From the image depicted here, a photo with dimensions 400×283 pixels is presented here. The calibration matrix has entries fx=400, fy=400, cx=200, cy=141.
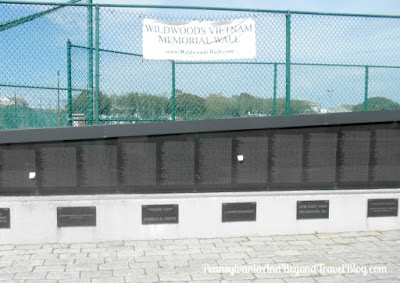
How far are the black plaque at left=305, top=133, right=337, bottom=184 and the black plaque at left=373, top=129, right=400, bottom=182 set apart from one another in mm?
690

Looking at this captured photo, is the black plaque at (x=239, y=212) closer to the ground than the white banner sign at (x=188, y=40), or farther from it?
closer to the ground

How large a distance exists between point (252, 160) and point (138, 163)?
1.61 meters

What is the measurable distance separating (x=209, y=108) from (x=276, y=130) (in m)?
1.22

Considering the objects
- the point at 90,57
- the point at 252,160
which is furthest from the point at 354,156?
the point at 90,57

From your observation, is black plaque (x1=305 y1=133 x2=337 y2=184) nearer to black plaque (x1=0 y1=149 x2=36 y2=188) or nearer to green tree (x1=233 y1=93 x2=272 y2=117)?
green tree (x1=233 y1=93 x2=272 y2=117)

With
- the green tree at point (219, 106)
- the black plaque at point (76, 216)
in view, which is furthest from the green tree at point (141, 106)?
the black plaque at point (76, 216)

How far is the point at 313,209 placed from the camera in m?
5.73

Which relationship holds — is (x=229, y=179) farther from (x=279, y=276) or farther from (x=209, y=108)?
(x=279, y=276)

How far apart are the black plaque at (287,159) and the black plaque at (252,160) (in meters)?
0.15

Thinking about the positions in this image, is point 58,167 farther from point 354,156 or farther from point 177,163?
point 354,156

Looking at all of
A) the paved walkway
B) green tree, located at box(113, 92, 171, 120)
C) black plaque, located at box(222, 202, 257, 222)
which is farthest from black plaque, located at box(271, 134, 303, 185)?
green tree, located at box(113, 92, 171, 120)

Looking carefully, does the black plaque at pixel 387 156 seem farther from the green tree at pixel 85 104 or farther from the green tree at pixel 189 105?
the green tree at pixel 85 104

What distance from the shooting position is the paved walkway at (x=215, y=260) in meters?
4.21

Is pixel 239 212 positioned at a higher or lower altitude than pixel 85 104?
lower
